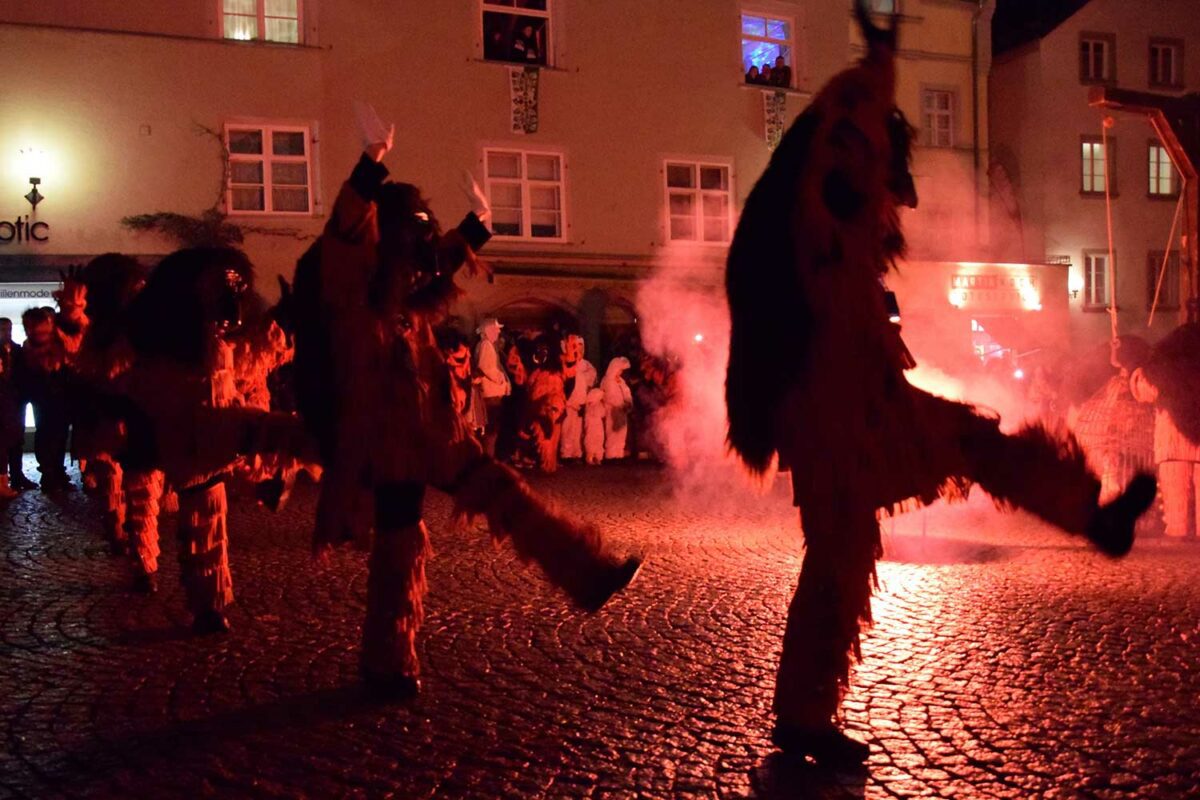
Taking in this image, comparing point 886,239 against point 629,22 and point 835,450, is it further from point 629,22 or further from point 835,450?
point 629,22

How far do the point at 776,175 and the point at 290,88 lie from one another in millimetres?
18542

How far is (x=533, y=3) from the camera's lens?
22828 millimetres

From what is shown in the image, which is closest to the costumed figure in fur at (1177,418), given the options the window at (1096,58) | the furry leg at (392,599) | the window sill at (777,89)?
the furry leg at (392,599)

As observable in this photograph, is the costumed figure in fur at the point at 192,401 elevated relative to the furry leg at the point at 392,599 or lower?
elevated

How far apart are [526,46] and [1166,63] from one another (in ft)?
66.8

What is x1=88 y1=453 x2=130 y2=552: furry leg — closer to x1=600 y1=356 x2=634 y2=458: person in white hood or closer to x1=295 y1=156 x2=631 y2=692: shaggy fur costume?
x1=295 y1=156 x2=631 y2=692: shaggy fur costume

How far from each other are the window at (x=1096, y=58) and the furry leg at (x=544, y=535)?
3153cm

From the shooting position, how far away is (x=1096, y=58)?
32.0 m

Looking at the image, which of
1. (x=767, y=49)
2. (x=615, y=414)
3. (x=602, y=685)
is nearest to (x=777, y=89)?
(x=767, y=49)

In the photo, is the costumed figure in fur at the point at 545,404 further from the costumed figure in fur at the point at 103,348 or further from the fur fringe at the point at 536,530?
the fur fringe at the point at 536,530

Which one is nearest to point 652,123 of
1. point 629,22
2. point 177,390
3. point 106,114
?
point 629,22

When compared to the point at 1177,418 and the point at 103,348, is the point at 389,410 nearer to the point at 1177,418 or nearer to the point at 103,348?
the point at 103,348

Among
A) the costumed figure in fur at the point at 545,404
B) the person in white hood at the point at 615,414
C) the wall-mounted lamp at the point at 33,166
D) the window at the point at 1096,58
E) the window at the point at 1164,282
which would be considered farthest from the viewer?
the window at the point at 1164,282

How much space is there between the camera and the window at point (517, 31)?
22.4 metres
